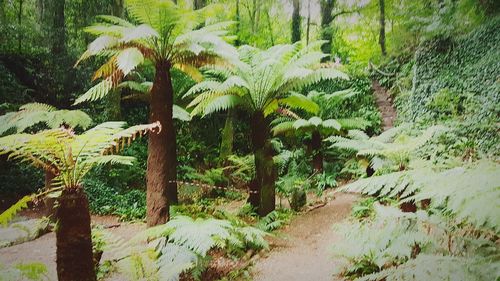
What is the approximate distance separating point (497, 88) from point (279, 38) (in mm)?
11660

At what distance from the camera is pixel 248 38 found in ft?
42.3

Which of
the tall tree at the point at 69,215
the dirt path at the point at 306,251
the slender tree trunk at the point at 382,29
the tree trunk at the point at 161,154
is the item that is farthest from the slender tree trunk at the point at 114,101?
the slender tree trunk at the point at 382,29

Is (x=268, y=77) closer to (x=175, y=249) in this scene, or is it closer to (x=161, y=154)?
(x=161, y=154)

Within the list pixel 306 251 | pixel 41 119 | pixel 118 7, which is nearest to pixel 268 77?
pixel 306 251

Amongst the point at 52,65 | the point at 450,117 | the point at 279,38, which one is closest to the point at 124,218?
the point at 52,65

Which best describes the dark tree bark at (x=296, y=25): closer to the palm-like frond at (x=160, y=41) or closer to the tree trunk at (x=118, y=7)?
the tree trunk at (x=118, y=7)

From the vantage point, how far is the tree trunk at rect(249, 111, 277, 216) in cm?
554

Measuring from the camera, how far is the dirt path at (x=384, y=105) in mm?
8990

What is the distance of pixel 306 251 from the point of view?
179 inches

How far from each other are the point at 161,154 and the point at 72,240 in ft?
5.91

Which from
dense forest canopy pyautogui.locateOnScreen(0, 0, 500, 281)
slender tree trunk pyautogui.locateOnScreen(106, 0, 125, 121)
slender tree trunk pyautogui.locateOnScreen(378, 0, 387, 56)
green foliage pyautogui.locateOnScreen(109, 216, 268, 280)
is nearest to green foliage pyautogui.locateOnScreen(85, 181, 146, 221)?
dense forest canopy pyautogui.locateOnScreen(0, 0, 500, 281)

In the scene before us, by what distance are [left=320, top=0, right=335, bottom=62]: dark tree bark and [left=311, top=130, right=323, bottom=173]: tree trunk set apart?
15.8ft

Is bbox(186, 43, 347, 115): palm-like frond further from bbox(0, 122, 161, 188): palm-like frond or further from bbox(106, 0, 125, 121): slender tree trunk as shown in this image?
bbox(106, 0, 125, 121): slender tree trunk

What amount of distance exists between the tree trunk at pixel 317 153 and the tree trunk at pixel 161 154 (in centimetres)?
478
